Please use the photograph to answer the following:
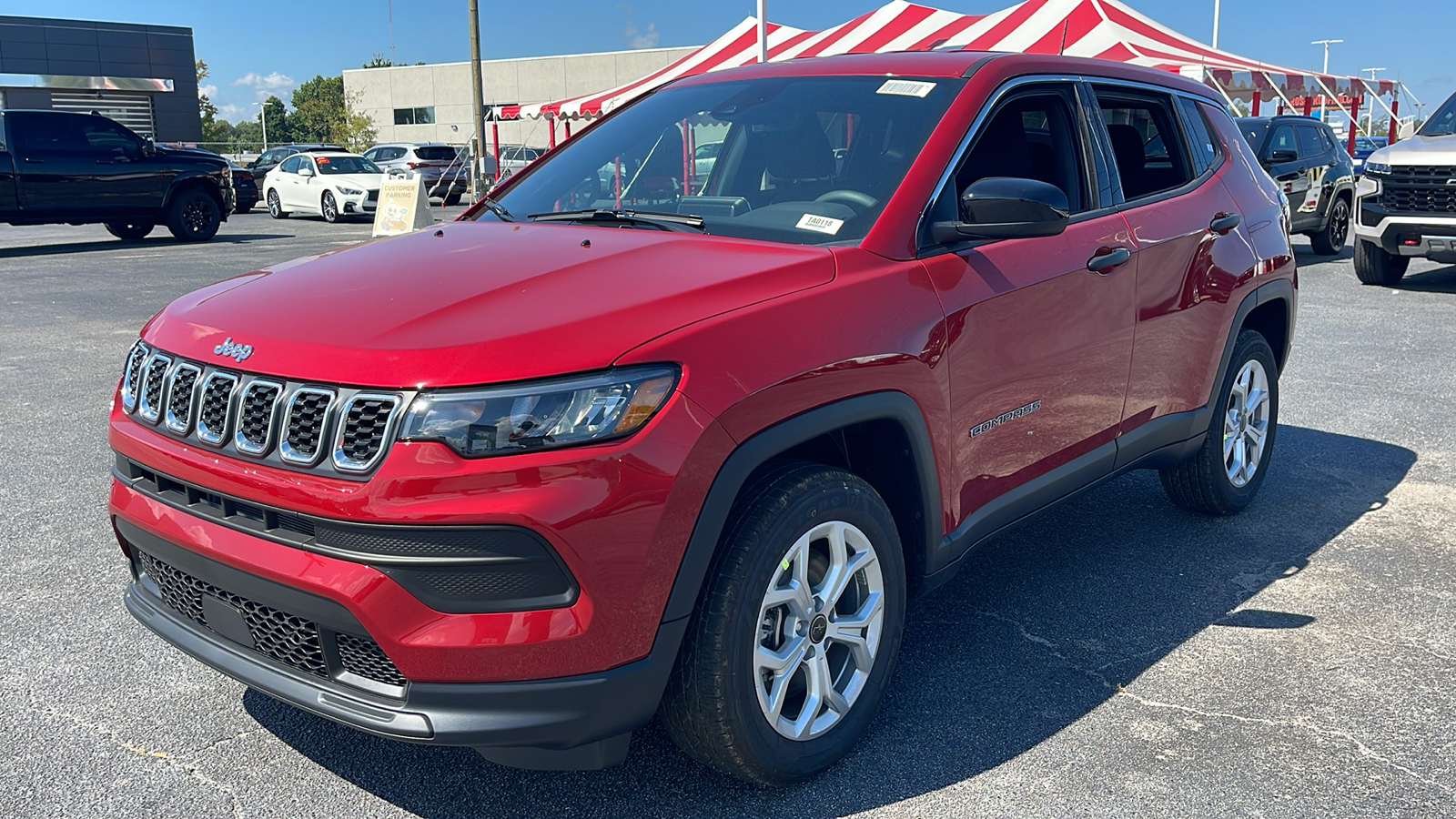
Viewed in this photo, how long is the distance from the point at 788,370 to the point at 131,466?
1.60 metres

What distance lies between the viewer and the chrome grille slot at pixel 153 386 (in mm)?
2801

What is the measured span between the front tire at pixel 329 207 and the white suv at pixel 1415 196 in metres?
19.2

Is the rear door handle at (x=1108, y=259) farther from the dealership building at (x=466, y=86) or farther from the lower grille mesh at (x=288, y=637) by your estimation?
the dealership building at (x=466, y=86)

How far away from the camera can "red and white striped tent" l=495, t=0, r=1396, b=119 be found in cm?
1859

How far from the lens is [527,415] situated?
2311mm

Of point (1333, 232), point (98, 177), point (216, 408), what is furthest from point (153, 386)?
point (98, 177)

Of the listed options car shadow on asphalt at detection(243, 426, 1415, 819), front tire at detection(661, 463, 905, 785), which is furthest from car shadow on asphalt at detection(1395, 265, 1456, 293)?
front tire at detection(661, 463, 905, 785)

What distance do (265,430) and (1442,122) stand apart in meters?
12.8

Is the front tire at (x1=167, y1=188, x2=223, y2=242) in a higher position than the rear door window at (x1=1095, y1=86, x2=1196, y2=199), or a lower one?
lower

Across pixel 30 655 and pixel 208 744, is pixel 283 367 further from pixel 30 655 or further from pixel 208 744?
pixel 30 655

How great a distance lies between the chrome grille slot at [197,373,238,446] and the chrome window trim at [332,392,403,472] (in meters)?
0.35

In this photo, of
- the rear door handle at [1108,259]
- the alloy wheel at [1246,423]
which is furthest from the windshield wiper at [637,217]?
the alloy wheel at [1246,423]

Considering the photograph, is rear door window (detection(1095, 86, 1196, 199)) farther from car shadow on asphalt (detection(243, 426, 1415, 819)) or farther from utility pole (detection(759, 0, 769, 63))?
utility pole (detection(759, 0, 769, 63))

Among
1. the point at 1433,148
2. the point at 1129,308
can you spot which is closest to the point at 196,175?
the point at 1433,148
